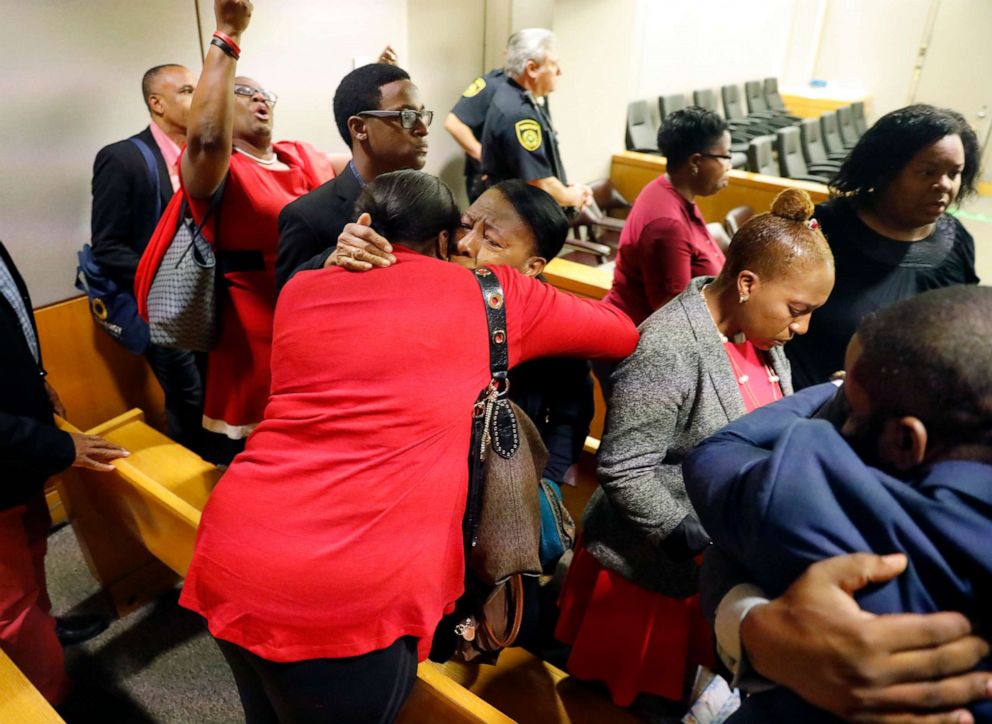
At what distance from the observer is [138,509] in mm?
1871

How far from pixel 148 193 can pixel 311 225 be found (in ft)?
3.21

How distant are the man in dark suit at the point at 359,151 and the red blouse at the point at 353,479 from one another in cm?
56

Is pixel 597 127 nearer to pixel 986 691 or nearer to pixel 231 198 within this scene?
pixel 231 198

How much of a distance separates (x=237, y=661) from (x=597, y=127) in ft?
15.9

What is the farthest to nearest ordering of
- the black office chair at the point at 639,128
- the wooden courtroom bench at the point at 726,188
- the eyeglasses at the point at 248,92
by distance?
the black office chair at the point at 639,128 → the wooden courtroom bench at the point at 726,188 → the eyeglasses at the point at 248,92

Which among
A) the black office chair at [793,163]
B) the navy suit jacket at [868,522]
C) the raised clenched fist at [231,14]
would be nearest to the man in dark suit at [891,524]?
the navy suit jacket at [868,522]

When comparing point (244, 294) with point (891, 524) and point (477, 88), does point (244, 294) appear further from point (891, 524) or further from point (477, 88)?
point (477, 88)

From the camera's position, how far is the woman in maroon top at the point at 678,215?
2342mm

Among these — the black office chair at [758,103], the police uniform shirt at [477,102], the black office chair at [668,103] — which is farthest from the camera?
the black office chair at [758,103]

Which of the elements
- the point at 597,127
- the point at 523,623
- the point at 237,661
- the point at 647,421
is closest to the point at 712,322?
the point at 647,421

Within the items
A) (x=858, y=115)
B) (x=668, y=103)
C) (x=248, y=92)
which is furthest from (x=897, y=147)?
(x=858, y=115)

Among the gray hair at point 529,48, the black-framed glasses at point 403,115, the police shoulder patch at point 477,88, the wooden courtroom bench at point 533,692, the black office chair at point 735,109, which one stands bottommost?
the wooden courtroom bench at point 533,692

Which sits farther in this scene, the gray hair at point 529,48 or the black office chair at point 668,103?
the black office chair at point 668,103

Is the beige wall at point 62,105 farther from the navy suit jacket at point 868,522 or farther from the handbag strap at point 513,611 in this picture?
the navy suit jacket at point 868,522
